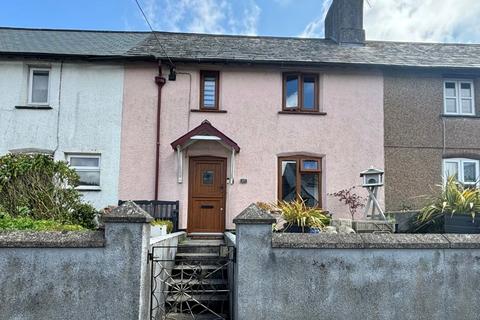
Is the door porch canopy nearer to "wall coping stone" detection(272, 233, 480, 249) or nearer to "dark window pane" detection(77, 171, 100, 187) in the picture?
"dark window pane" detection(77, 171, 100, 187)

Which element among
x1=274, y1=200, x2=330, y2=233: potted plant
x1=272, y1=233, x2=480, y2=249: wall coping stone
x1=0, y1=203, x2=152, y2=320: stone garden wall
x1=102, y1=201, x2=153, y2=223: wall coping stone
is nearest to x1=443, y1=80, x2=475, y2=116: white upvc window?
x1=274, y1=200, x2=330, y2=233: potted plant

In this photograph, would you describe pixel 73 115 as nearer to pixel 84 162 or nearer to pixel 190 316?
pixel 84 162

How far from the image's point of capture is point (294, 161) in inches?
417

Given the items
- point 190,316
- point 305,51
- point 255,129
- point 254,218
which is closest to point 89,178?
point 255,129

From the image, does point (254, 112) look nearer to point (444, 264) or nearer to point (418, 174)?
point (418, 174)

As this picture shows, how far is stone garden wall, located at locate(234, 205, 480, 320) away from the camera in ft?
15.1

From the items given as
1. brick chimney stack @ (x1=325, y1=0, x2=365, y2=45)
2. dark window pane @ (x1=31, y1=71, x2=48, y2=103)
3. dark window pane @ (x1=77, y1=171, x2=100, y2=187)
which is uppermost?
brick chimney stack @ (x1=325, y1=0, x2=365, y2=45)

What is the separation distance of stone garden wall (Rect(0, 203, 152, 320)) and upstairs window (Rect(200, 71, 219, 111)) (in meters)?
6.61

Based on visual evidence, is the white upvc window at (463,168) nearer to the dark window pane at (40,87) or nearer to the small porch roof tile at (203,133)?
the small porch roof tile at (203,133)

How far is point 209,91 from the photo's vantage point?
10812mm

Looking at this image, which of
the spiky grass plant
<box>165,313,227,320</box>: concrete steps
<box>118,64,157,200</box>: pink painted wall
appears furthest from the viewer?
<box>118,64,157,200</box>: pink painted wall

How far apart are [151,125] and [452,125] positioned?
8.80 m

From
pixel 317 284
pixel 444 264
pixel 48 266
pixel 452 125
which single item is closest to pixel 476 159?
pixel 452 125

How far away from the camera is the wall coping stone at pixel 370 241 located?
465 centimetres
